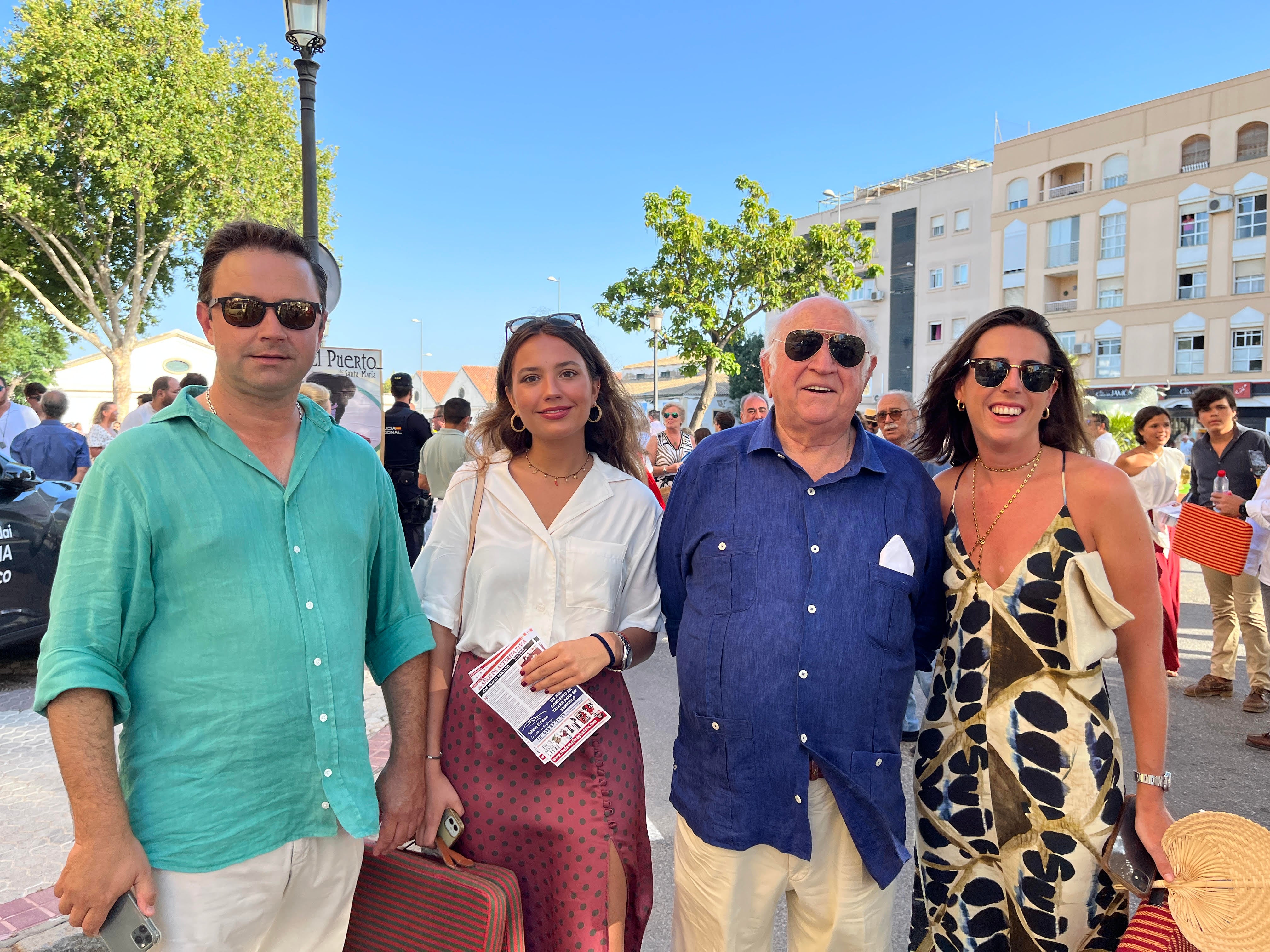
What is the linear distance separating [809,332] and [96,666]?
186cm

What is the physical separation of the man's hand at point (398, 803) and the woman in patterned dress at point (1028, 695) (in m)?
1.37

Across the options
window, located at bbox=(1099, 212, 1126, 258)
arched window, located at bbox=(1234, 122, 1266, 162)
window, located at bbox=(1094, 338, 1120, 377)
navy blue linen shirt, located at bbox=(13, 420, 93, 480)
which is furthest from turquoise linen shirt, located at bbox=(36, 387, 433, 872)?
window, located at bbox=(1099, 212, 1126, 258)

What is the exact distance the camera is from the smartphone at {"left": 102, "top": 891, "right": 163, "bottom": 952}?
1.54m

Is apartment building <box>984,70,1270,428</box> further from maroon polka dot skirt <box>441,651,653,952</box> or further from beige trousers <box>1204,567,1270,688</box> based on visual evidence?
maroon polka dot skirt <box>441,651,653,952</box>

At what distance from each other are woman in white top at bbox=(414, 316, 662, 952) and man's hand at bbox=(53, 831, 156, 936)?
28.8 inches

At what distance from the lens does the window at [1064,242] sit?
130 feet

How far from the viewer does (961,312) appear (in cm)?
4494

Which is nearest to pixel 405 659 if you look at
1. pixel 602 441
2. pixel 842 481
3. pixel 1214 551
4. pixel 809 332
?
pixel 602 441


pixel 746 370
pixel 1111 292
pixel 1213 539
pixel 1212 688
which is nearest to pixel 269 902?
pixel 1213 539

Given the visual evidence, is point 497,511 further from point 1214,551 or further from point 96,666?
point 1214,551

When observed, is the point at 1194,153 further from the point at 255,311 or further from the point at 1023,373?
the point at 255,311

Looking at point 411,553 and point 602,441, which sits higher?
point 602,441

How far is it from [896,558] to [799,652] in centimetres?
36

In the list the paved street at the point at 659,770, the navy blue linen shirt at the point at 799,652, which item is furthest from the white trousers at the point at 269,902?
the paved street at the point at 659,770
